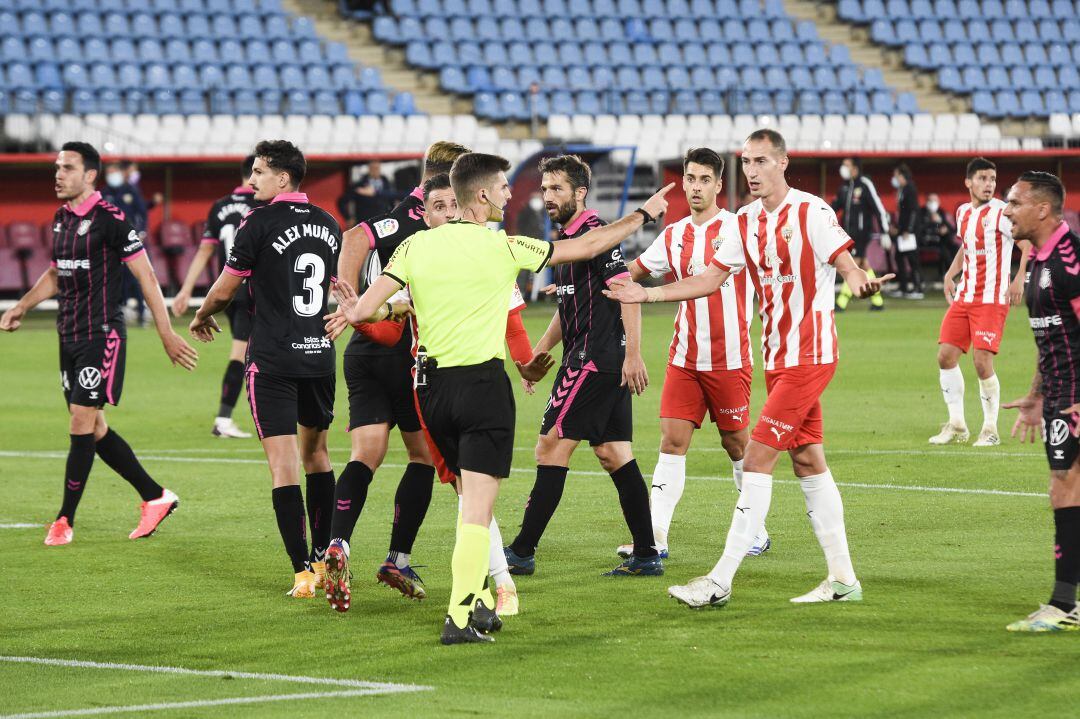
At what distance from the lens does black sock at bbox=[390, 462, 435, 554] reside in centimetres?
774

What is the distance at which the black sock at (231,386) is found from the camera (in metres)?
14.0

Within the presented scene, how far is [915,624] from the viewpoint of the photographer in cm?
665

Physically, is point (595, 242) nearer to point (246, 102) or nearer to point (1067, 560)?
point (1067, 560)

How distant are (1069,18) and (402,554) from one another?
37.7 m

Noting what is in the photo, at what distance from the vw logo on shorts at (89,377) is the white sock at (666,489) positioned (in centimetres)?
329

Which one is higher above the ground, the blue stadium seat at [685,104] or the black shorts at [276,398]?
the blue stadium seat at [685,104]

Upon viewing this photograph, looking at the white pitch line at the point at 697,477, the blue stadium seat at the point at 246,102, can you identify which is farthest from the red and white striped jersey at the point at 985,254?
the blue stadium seat at the point at 246,102

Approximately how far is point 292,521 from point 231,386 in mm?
6728

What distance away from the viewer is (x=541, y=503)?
7.98 meters

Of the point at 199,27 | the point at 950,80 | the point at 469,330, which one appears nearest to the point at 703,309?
the point at 469,330

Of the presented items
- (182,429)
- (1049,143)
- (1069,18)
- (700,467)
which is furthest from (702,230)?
(1069,18)

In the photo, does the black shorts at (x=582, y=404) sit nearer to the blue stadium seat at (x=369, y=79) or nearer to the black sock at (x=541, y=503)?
the black sock at (x=541, y=503)

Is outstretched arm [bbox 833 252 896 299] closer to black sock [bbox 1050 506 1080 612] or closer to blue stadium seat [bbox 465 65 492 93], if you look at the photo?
black sock [bbox 1050 506 1080 612]

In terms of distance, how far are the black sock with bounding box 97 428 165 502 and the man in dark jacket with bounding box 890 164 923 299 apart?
814 inches
